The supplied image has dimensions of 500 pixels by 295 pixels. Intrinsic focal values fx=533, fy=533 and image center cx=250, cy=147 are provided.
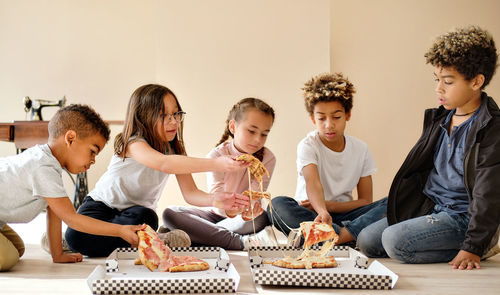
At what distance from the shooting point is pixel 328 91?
2877 millimetres

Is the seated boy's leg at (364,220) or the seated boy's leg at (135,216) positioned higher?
the seated boy's leg at (135,216)

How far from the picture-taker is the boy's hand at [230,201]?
94.6 inches

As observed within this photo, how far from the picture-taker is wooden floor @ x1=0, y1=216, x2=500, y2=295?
1.81m

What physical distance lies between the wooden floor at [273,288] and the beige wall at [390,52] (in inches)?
93.2

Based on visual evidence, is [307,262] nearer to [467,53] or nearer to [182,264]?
[182,264]

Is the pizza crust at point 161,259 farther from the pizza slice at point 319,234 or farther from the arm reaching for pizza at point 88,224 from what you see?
the pizza slice at point 319,234

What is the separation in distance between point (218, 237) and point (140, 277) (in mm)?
989

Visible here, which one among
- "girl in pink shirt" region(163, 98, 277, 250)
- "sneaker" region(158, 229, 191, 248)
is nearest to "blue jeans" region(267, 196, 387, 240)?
"girl in pink shirt" region(163, 98, 277, 250)

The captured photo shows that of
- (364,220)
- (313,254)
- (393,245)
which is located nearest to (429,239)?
(393,245)

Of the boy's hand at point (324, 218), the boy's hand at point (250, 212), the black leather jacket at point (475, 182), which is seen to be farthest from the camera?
the boy's hand at point (250, 212)

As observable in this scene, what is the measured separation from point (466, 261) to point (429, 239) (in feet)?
0.61

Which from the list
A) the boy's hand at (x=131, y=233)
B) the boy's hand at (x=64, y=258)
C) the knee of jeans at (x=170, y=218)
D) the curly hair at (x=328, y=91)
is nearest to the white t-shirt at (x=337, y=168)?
the curly hair at (x=328, y=91)

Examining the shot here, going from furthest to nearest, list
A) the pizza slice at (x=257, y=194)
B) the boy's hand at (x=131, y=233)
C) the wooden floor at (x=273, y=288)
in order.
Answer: the pizza slice at (x=257, y=194), the boy's hand at (x=131, y=233), the wooden floor at (x=273, y=288)

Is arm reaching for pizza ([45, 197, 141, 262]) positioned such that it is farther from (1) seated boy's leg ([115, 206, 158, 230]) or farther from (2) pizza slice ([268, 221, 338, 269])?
(2) pizza slice ([268, 221, 338, 269])
